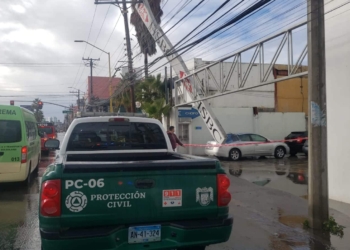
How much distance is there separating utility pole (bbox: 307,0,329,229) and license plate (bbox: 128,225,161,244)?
3.69 metres

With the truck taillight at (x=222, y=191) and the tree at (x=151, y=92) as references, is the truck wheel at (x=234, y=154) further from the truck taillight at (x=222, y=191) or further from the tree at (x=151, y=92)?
the truck taillight at (x=222, y=191)

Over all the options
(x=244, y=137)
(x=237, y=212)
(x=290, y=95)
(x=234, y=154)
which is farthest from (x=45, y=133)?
(x=237, y=212)

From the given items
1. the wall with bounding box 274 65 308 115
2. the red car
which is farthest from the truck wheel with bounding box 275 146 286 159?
the red car

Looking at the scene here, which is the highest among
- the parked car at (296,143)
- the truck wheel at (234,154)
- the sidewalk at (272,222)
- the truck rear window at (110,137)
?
the truck rear window at (110,137)

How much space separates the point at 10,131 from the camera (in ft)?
34.7

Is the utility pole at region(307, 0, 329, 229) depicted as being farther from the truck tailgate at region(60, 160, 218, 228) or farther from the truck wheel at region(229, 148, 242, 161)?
the truck wheel at region(229, 148, 242, 161)

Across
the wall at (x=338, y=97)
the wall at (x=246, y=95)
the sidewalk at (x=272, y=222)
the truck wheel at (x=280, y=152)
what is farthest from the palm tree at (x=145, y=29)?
the wall at (x=338, y=97)

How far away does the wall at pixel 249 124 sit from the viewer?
974 inches

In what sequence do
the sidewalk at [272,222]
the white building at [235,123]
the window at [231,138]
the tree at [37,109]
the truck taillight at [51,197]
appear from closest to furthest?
1. the truck taillight at [51,197]
2. the sidewalk at [272,222]
3. the window at [231,138]
4. the white building at [235,123]
5. the tree at [37,109]

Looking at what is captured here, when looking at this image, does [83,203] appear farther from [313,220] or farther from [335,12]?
[335,12]

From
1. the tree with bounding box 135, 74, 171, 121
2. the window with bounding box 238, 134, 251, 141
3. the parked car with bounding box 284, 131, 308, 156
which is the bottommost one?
the parked car with bounding box 284, 131, 308, 156

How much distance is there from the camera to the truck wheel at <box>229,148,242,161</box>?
20.3 meters

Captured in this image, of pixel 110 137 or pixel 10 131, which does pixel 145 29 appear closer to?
pixel 10 131

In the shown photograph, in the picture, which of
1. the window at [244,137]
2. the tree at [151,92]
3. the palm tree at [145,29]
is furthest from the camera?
the palm tree at [145,29]
